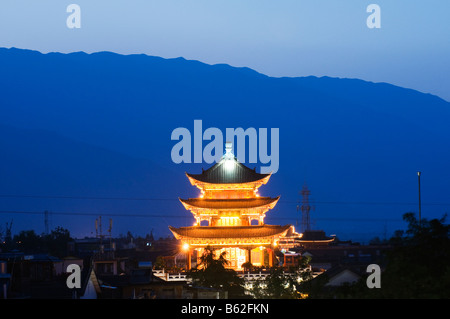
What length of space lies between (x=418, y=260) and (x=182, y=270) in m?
37.0

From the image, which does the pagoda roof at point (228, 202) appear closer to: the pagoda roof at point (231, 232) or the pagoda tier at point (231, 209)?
the pagoda tier at point (231, 209)

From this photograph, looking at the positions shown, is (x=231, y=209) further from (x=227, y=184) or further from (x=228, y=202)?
(x=227, y=184)

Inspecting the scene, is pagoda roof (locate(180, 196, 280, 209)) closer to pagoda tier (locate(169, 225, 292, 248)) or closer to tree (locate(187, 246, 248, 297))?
pagoda tier (locate(169, 225, 292, 248))

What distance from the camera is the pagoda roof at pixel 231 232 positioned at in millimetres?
81375

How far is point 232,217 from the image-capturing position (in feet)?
274

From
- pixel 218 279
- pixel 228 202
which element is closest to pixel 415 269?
pixel 218 279

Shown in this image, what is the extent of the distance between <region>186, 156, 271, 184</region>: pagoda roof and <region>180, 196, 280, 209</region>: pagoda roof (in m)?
1.72

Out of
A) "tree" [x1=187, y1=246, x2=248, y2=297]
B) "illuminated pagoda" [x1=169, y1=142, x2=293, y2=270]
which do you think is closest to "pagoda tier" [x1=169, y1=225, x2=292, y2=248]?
"illuminated pagoda" [x1=169, y1=142, x2=293, y2=270]

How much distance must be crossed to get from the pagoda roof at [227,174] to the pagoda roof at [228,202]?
5.64 feet

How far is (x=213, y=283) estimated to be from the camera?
61469 millimetres

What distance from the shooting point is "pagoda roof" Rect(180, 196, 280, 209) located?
82.2 metres

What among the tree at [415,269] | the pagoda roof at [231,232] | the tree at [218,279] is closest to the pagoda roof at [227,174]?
the pagoda roof at [231,232]
